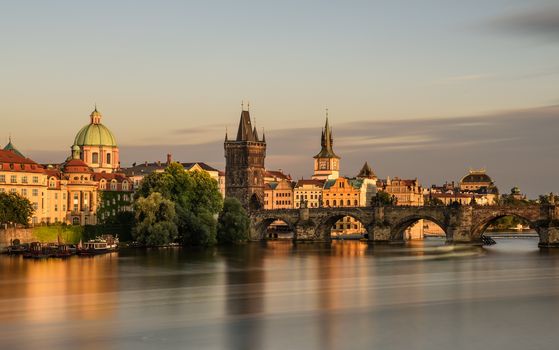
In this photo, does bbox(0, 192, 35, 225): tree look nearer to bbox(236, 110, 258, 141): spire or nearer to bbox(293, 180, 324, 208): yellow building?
bbox(236, 110, 258, 141): spire

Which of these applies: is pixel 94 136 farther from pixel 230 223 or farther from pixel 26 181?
pixel 26 181

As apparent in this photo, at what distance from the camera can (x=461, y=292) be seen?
64938 millimetres

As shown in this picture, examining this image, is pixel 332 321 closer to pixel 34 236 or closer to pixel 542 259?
pixel 542 259

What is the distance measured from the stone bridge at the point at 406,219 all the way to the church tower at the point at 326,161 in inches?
2281

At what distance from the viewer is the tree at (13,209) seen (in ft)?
310

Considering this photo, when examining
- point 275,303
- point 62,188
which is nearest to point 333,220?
point 62,188

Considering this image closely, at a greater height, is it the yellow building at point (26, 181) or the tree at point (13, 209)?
the yellow building at point (26, 181)

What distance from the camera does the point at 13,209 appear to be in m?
95.5

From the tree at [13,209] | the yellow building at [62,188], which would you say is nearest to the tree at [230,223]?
the yellow building at [62,188]

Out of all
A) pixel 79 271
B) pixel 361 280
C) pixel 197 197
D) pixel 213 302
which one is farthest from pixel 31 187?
pixel 213 302

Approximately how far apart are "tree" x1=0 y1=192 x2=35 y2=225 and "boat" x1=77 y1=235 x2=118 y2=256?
584 centimetres

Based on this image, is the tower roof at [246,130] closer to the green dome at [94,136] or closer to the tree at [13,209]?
the green dome at [94,136]

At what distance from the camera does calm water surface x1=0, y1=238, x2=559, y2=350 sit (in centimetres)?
4662

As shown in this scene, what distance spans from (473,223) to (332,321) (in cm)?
7028
